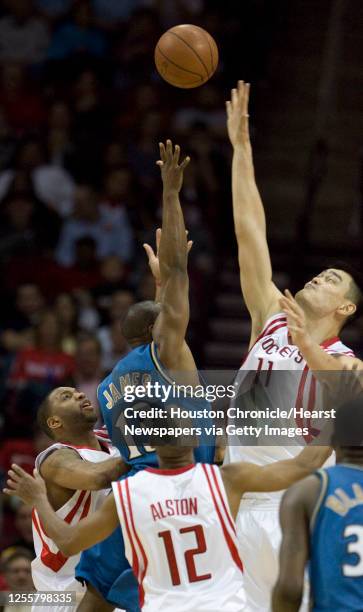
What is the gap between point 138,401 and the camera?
629 cm

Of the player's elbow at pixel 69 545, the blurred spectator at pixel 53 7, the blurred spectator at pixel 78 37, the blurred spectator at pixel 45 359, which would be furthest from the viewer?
the blurred spectator at pixel 53 7

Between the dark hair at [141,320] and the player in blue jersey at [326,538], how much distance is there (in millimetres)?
2032

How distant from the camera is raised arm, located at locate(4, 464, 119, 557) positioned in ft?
17.4

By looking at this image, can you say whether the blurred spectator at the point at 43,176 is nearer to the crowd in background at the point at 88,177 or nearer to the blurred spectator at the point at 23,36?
the crowd in background at the point at 88,177

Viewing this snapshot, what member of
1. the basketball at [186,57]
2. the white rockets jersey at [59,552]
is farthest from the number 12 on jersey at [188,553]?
the basketball at [186,57]

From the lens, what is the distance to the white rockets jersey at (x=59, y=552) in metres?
6.47

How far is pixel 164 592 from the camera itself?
5.20 metres

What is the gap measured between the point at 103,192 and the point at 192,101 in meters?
1.90

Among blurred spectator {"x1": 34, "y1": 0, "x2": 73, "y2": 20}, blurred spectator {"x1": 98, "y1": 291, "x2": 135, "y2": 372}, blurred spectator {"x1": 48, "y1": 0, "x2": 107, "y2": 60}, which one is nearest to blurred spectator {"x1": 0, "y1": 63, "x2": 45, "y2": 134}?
blurred spectator {"x1": 48, "y1": 0, "x2": 107, "y2": 60}

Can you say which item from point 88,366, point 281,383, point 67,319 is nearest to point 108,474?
point 281,383

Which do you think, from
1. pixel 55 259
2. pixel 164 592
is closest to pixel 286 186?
pixel 55 259

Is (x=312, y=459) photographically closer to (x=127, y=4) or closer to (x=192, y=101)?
(x=192, y=101)

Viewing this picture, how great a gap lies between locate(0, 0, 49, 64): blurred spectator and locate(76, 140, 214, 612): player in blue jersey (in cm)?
838

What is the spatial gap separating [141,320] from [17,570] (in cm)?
260
